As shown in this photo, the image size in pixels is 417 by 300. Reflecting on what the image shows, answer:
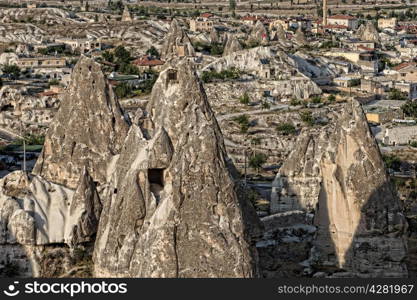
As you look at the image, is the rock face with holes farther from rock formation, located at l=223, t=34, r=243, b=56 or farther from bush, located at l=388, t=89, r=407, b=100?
rock formation, located at l=223, t=34, r=243, b=56

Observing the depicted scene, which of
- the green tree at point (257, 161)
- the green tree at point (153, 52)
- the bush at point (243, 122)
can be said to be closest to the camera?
the green tree at point (257, 161)

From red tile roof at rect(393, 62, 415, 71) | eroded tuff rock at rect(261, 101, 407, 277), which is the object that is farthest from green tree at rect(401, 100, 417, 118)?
eroded tuff rock at rect(261, 101, 407, 277)

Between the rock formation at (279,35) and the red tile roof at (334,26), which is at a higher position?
the red tile roof at (334,26)

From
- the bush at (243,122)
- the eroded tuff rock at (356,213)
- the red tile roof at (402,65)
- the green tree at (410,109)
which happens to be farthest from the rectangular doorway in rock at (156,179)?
the red tile roof at (402,65)

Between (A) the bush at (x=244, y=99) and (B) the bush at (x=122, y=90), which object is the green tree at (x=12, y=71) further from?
(A) the bush at (x=244, y=99)

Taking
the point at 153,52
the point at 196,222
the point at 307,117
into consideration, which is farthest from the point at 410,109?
the point at 196,222

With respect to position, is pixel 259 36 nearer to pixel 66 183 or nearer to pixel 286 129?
pixel 286 129
